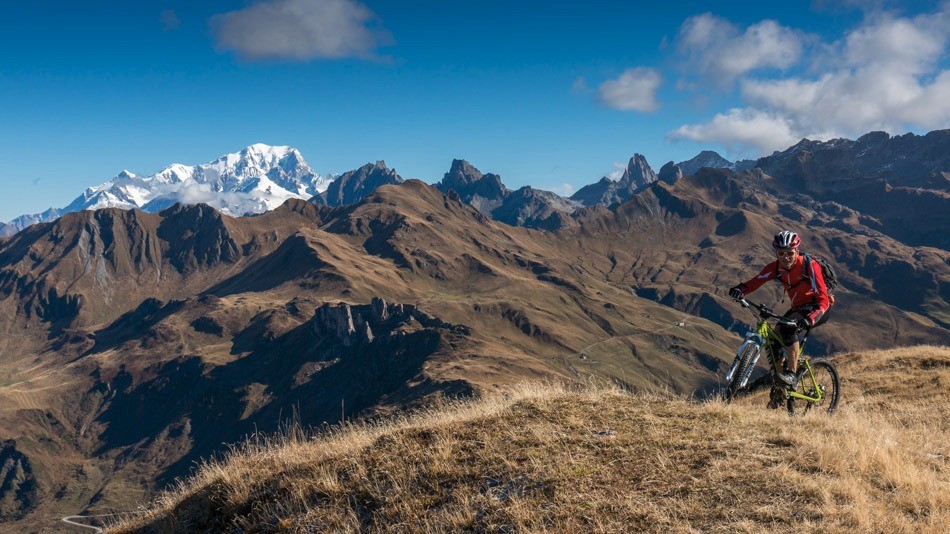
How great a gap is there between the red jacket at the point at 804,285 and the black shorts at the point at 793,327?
0.26ft

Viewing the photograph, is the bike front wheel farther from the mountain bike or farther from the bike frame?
the bike frame

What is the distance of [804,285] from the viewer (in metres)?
13.9

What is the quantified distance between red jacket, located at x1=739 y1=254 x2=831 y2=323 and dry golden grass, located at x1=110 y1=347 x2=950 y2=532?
8.38 ft

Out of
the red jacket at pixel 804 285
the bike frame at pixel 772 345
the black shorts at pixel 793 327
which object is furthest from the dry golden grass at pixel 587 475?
the red jacket at pixel 804 285

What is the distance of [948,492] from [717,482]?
3.15m

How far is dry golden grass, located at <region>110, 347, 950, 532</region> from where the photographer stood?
26.4 feet

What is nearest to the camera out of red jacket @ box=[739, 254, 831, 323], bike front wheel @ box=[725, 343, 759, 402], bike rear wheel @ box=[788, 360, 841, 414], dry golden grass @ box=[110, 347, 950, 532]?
dry golden grass @ box=[110, 347, 950, 532]

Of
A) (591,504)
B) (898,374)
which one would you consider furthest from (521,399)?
(898,374)

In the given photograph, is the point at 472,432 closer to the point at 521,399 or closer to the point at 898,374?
the point at 521,399

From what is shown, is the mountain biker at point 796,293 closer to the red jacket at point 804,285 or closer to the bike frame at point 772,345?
the red jacket at point 804,285

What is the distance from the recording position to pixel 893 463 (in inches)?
362

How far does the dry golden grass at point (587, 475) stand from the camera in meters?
8.04

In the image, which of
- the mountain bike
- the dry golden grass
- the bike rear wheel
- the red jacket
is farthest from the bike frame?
the dry golden grass

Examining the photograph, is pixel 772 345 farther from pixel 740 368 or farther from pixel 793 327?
pixel 740 368
